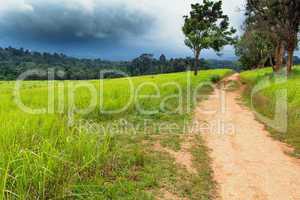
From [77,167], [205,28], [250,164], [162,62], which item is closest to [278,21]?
[205,28]

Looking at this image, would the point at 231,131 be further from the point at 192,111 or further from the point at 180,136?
the point at 192,111

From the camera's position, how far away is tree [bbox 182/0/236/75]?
33656 mm

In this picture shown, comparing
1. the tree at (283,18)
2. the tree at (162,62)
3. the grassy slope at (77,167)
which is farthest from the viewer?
the tree at (162,62)

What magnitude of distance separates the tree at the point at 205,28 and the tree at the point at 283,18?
6057mm

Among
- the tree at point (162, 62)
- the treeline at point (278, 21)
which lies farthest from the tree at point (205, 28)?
the tree at point (162, 62)

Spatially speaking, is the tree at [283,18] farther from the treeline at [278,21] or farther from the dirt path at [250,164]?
the dirt path at [250,164]

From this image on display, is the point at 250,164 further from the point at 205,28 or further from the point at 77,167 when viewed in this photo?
the point at 205,28

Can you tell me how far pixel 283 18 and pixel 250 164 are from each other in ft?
73.5

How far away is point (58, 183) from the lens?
4.75 m

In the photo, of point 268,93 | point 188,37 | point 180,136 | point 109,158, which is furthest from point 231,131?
point 188,37

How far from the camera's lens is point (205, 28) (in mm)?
33875

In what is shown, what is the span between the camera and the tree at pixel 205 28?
110 feet

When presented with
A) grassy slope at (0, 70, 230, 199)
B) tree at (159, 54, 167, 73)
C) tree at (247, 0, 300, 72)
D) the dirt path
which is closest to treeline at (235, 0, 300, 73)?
tree at (247, 0, 300, 72)

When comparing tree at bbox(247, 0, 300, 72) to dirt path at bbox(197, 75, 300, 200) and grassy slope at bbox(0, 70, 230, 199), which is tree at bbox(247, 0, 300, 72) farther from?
grassy slope at bbox(0, 70, 230, 199)
